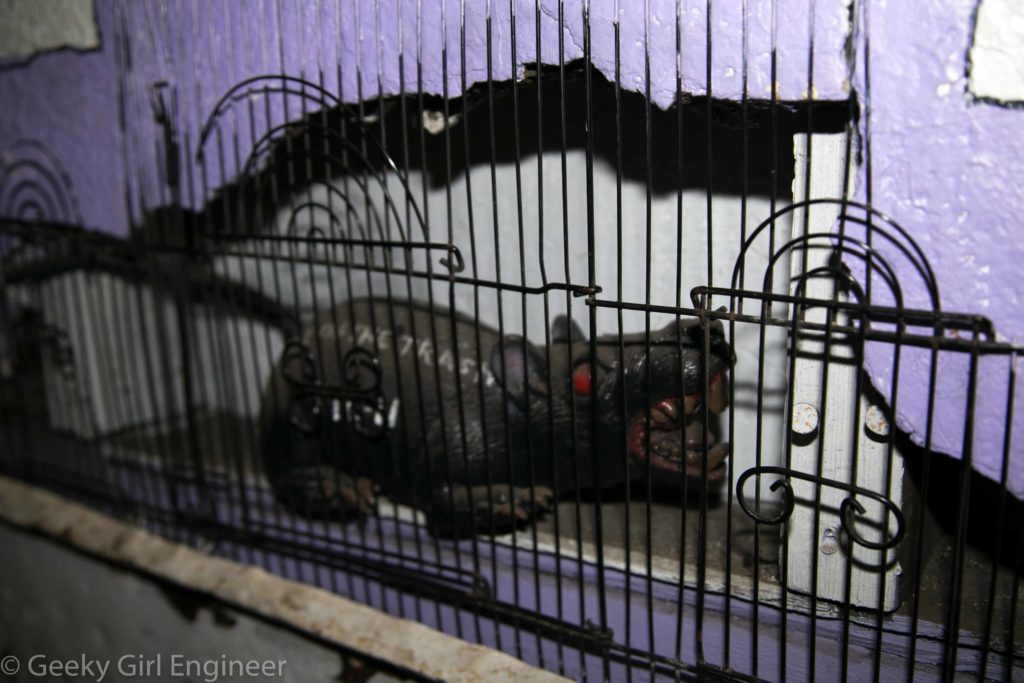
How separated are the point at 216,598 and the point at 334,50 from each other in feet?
4.74

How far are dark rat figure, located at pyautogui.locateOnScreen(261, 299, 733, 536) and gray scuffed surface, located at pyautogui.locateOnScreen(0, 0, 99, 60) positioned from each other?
1006mm

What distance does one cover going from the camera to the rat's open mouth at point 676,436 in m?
1.64

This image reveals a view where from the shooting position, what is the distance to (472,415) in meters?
1.92

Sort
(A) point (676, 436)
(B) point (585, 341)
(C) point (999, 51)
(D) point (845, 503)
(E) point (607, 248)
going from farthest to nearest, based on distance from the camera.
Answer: (E) point (607, 248) → (B) point (585, 341) → (A) point (676, 436) → (D) point (845, 503) → (C) point (999, 51)

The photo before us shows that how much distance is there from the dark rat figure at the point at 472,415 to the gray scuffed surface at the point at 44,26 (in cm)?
101

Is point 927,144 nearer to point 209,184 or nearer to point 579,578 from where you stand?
point 579,578

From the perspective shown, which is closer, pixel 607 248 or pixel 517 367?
pixel 517 367

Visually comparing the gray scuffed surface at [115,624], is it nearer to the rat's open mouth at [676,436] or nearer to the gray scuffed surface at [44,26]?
the rat's open mouth at [676,436]

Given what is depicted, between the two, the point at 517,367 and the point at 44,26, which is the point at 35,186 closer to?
the point at 44,26
